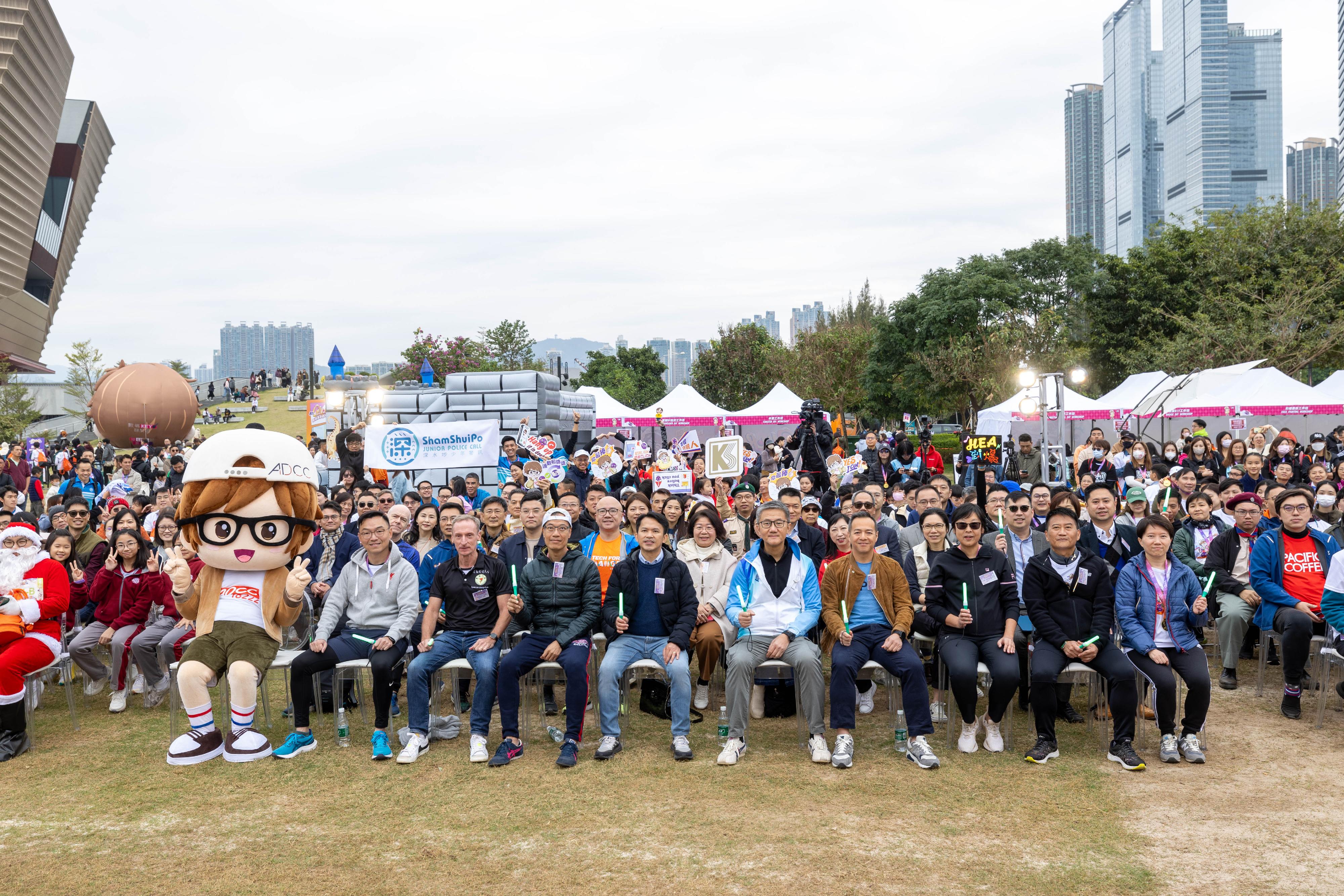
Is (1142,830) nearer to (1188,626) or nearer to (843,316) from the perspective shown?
(1188,626)

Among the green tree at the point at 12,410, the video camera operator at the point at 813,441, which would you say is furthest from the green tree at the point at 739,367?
the video camera operator at the point at 813,441

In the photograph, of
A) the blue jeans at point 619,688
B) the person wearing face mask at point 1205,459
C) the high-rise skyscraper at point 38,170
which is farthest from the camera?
the high-rise skyscraper at point 38,170

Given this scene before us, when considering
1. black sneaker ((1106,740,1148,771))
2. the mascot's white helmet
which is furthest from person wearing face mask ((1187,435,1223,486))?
the mascot's white helmet

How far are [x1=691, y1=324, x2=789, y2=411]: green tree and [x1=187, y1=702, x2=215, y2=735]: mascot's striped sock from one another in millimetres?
41436

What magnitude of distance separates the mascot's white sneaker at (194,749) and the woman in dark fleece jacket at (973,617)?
Answer: 4713 mm

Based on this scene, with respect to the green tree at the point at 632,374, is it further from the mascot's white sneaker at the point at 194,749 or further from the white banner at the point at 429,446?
the mascot's white sneaker at the point at 194,749

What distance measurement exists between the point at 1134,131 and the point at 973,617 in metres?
215

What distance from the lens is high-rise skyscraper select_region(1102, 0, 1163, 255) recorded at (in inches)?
7283

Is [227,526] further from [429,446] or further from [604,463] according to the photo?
[604,463]

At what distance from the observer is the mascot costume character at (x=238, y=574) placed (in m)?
5.93

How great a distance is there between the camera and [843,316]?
69250 millimetres

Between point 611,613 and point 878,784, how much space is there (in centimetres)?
205

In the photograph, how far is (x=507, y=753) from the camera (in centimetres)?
584

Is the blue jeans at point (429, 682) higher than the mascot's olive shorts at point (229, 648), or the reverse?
the mascot's olive shorts at point (229, 648)
